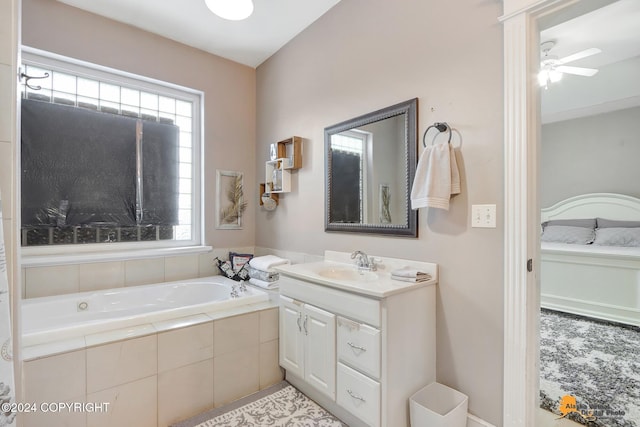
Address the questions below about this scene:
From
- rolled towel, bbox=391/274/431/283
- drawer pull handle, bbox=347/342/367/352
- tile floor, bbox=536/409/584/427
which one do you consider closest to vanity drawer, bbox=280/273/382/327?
drawer pull handle, bbox=347/342/367/352

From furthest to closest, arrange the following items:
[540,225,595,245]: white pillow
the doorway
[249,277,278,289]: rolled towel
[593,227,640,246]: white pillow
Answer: [540,225,595,245]: white pillow, [593,227,640,246]: white pillow, [249,277,278,289]: rolled towel, the doorway

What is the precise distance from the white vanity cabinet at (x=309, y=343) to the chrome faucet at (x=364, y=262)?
1.40 feet

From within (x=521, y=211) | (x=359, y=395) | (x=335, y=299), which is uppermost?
(x=521, y=211)

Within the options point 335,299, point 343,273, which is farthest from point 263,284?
Result: point 335,299

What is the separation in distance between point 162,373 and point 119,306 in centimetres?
107

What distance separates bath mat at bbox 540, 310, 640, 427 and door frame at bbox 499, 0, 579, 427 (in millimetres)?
640

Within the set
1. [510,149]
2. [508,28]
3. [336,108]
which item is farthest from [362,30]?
[510,149]

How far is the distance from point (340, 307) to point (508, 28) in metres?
1.64

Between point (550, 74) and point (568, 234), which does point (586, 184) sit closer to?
point (568, 234)

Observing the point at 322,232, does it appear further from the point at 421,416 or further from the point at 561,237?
the point at 561,237

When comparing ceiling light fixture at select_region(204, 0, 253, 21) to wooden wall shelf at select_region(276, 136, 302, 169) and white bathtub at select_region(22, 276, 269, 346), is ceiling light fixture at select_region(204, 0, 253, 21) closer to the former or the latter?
wooden wall shelf at select_region(276, 136, 302, 169)

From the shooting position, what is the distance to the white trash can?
1460 millimetres

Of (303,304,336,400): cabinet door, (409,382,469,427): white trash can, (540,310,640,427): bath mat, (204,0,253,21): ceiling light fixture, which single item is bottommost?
(540,310,640,427): bath mat

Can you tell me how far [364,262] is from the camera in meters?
2.06
